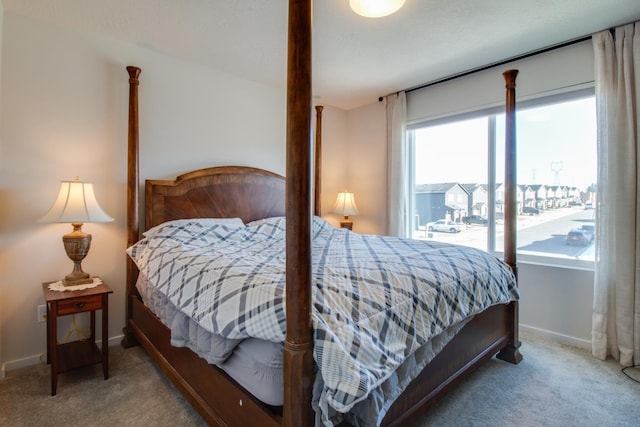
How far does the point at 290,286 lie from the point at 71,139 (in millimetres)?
2321

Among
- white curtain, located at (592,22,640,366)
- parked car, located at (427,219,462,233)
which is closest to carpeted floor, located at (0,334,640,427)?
white curtain, located at (592,22,640,366)

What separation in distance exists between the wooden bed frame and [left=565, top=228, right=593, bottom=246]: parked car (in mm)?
899

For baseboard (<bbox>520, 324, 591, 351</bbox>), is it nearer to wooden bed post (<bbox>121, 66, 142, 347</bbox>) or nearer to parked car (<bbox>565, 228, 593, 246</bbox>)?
parked car (<bbox>565, 228, 593, 246</bbox>)

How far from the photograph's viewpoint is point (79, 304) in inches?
78.1

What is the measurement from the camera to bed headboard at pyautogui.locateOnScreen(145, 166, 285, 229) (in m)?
2.64

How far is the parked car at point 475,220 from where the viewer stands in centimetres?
328

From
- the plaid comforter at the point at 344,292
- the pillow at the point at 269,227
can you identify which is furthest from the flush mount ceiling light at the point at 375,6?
the pillow at the point at 269,227

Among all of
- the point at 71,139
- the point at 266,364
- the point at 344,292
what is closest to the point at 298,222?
the point at 344,292

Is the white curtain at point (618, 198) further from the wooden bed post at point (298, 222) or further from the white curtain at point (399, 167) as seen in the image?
the wooden bed post at point (298, 222)

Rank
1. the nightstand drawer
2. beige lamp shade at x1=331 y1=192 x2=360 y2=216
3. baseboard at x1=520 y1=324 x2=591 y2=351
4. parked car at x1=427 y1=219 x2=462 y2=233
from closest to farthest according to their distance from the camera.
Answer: the nightstand drawer → baseboard at x1=520 y1=324 x2=591 y2=351 → parked car at x1=427 y1=219 x2=462 y2=233 → beige lamp shade at x1=331 y1=192 x2=360 y2=216

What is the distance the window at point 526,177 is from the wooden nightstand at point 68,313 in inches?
123

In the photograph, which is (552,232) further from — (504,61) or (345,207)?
(345,207)

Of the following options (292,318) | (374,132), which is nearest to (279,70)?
(374,132)

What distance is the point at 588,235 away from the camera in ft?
8.68
